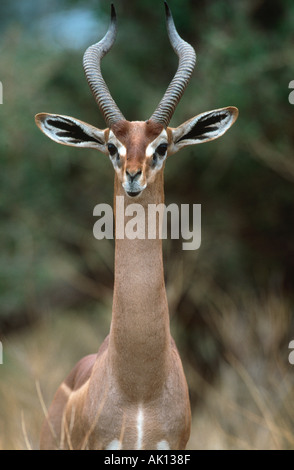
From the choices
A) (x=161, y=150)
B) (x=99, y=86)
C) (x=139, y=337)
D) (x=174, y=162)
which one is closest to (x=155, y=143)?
(x=161, y=150)

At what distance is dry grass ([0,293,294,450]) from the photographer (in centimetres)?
779

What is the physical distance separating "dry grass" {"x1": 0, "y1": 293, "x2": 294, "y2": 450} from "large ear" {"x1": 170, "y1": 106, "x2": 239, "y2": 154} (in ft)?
11.4

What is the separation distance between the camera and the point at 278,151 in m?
8.59

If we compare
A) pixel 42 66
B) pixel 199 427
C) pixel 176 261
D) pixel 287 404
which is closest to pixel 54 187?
pixel 42 66

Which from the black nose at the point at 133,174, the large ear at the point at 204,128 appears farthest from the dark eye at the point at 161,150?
the black nose at the point at 133,174

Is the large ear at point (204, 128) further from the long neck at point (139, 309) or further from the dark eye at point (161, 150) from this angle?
the long neck at point (139, 309)

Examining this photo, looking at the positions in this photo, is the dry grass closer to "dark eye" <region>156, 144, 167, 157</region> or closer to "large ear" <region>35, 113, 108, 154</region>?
"large ear" <region>35, 113, 108, 154</region>

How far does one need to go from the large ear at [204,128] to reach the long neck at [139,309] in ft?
1.39

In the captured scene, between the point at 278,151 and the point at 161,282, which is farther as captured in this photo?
the point at 278,151

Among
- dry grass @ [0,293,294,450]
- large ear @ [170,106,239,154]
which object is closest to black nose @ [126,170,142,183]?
large ear @ [170,106,239,154]

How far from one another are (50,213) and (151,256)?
21.7 ft

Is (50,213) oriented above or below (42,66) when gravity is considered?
below

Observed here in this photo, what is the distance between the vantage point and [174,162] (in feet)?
32.2

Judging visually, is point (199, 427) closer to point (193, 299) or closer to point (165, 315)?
point (193, 299)
